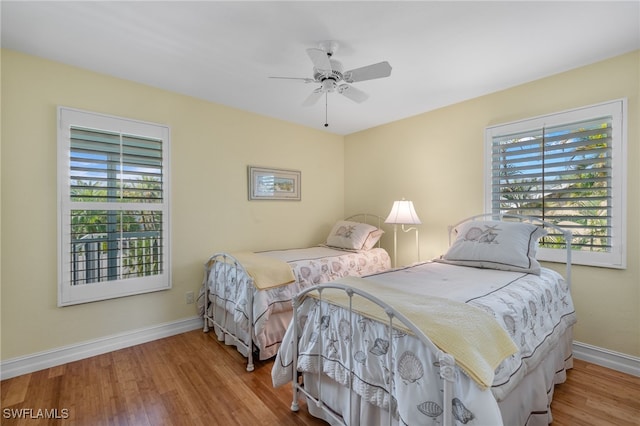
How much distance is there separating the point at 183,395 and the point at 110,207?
1707mm

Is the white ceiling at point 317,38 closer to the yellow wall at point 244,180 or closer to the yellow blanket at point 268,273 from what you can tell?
the yellow wall at point 244,180

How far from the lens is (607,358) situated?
2.26 meters

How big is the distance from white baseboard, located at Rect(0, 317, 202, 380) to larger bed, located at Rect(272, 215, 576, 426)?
64.7 inches

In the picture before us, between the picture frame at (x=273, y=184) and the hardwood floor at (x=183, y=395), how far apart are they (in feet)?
6.06

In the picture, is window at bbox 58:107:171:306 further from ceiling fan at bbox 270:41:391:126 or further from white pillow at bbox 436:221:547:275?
white pillow at bbox 436:221:547:275

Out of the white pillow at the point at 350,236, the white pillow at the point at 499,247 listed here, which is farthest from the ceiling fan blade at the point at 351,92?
the white pillow at the point at 350,236

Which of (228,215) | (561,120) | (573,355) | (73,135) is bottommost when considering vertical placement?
(573,355)

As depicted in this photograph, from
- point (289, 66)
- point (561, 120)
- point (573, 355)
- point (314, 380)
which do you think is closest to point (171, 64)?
point (289, 66)

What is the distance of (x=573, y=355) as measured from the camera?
2400 mm

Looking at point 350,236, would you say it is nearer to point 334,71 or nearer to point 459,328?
point 334,71

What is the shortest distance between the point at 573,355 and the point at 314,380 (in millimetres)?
2288

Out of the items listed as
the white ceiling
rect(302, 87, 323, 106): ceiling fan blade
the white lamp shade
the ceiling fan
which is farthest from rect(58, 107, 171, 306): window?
the white lamp shade

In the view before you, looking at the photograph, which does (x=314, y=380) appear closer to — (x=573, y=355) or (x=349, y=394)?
(x=349, y=394)

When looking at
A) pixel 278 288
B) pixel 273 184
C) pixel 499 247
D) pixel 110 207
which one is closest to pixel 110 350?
pixel 110 207
